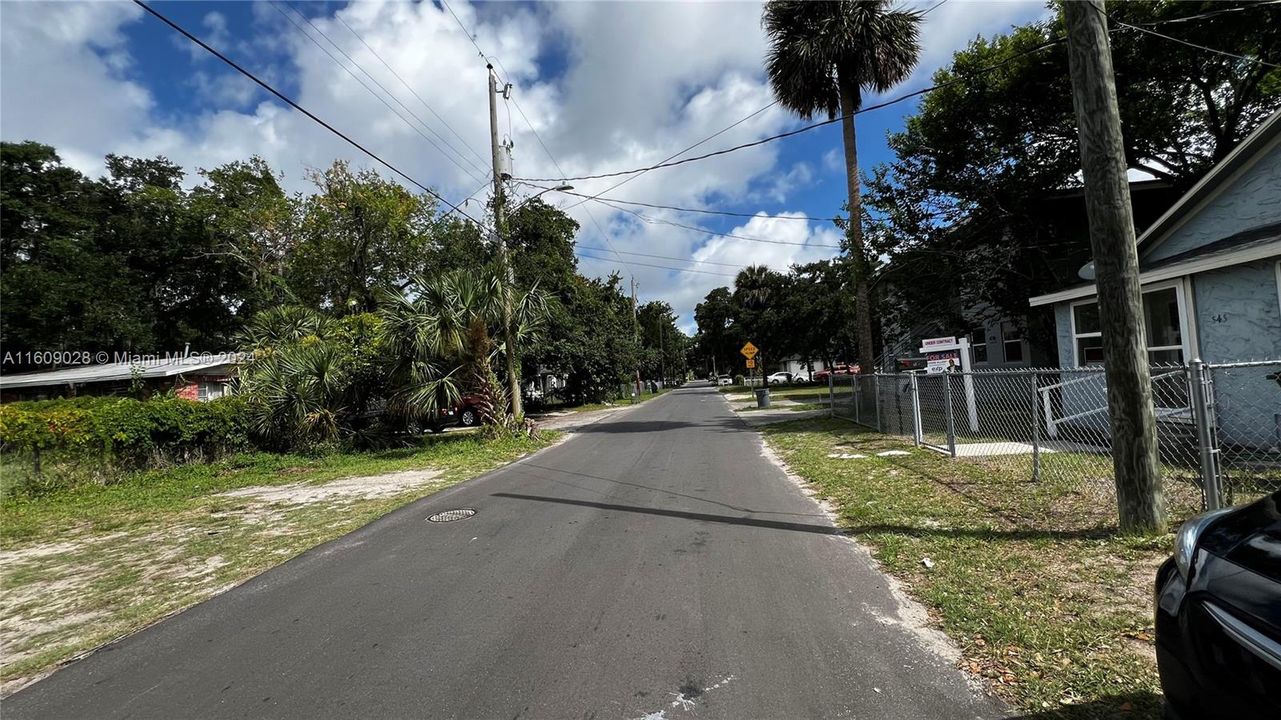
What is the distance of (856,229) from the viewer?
1795 cm

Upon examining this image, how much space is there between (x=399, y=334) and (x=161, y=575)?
9496 millimetres

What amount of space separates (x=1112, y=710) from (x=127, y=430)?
15061mm

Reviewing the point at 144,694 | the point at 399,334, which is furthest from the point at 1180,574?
the point at 399,334

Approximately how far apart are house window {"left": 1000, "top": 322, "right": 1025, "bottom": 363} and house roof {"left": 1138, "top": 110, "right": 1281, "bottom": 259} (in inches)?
373

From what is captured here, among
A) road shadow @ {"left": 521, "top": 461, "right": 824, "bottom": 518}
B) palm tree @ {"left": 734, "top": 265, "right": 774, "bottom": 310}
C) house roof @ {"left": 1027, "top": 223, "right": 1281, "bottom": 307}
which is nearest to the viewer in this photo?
road shadow @ {"left": 521, "top": 461, "right": 824, "bottom": 518}

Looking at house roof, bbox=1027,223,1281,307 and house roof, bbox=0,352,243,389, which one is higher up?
house roof, bbox=0,352,243,389

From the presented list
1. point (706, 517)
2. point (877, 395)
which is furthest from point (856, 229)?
point (706, 517)

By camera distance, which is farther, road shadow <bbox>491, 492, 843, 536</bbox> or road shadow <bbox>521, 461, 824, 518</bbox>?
road shadow <bbox>521, 461, 824, 518</bbox>

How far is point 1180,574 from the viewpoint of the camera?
2.41 m

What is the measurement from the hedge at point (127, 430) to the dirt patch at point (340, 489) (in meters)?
2.91

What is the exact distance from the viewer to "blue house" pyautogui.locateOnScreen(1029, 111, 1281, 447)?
8.32 meters

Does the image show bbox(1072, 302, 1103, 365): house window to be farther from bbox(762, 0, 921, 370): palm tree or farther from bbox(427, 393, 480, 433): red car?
bbox(427, 393, 480, 433): red car

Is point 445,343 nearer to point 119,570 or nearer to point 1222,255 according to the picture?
point 119,570

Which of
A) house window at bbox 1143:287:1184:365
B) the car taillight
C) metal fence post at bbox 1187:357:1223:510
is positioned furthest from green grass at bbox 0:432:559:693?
house window at bbox 1143:287:1184:365
